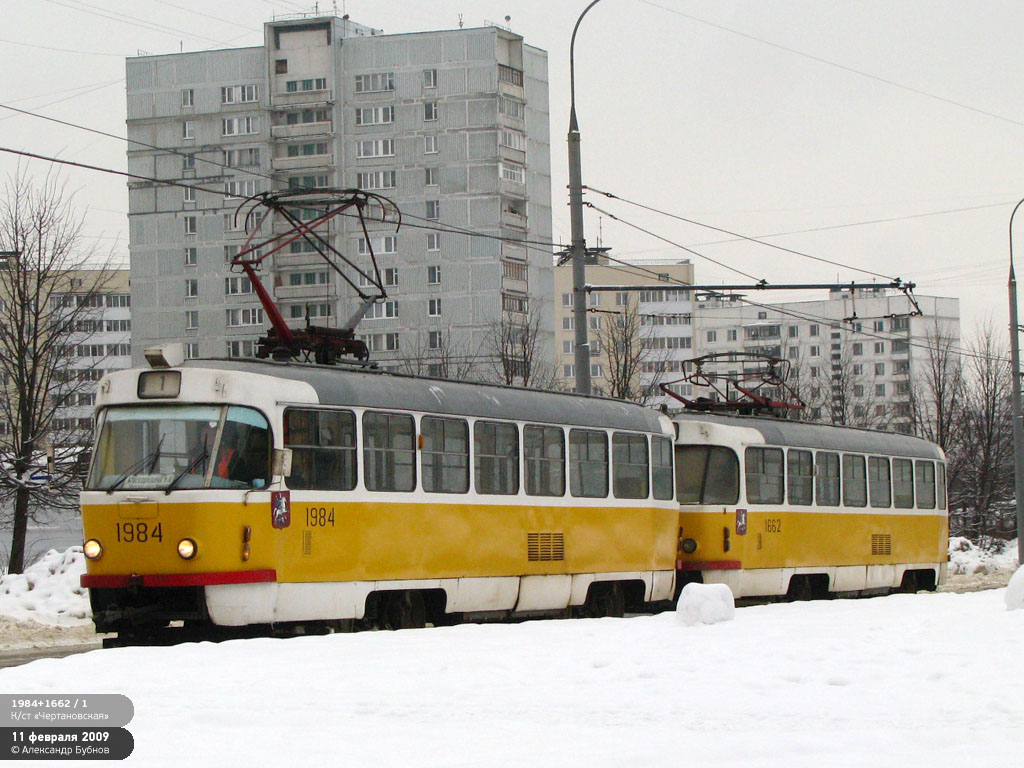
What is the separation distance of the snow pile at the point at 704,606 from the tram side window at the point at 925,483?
15651 millimetres

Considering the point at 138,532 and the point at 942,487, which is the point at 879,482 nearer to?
the point at 942,487

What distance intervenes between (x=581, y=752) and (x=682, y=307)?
421 ft

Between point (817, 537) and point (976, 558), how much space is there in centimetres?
1822

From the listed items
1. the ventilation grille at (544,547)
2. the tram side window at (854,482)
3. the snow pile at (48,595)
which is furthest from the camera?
the tram side window at (854,482)

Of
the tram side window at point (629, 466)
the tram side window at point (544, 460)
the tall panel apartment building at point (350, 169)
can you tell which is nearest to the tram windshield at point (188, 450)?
the tram side window at point (544, 460)

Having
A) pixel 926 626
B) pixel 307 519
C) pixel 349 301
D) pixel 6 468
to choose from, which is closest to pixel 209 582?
pixel 307 519

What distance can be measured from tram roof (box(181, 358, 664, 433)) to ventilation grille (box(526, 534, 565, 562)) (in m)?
1.32

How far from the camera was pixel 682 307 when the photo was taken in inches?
5335

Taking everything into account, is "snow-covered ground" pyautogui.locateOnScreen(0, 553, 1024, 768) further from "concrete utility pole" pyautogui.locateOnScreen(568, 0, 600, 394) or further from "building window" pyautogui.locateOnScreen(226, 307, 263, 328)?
"building window" pyautogui.locateOnScreen(226, 307, 263, 328)

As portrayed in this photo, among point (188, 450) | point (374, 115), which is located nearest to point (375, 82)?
point (374, 115)

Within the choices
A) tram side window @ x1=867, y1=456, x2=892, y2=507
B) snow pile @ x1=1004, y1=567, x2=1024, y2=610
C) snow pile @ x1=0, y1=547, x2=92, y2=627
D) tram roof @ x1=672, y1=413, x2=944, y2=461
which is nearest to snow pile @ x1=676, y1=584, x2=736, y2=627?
snow pile @ x1=1004, y1=567, x2=1024, y2=610

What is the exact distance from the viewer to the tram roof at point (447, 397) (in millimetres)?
15188

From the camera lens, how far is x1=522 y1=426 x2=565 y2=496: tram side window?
18375 millimetres

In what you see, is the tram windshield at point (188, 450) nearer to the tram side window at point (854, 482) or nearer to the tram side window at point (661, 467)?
the tram side window at point (661, 467)
